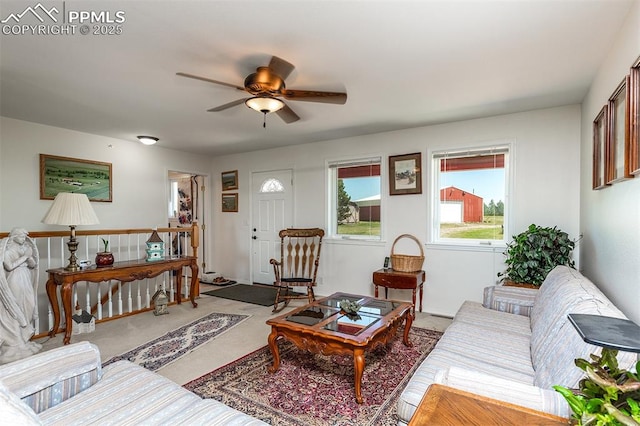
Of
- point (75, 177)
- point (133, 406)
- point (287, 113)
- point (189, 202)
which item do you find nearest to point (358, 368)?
point (133, 406)

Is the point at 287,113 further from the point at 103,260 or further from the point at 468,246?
the point at 103,260

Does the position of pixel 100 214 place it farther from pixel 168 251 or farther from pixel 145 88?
pixel 145 88

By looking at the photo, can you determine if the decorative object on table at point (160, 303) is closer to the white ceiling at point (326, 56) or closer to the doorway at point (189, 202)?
the doorway at point (189, 202)

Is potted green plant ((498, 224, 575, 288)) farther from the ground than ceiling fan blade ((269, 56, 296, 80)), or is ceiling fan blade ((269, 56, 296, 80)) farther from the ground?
ceiling fan blade ((269, 56, 296, 80))

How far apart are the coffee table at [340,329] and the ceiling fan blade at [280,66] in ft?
6.18

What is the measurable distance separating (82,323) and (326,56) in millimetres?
3679

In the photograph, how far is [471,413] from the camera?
3.31 feet

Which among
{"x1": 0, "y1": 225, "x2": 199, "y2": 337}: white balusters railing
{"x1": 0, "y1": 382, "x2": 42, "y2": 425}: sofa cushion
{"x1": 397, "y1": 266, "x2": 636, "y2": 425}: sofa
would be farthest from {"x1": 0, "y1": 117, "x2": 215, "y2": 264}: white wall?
{"x1": 397, "y1": 266, "x2": 636, "y2": 425}: sofa

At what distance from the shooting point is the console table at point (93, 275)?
3204 mm

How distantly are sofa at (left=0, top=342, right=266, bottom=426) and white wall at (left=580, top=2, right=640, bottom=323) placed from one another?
203cm

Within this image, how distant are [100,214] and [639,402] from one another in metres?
5.53

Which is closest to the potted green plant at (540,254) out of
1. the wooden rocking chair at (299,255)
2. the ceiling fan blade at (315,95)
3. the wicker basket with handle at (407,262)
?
the wicker basket with handle at (407,262)

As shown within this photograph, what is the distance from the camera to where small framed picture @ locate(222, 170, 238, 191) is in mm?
5977

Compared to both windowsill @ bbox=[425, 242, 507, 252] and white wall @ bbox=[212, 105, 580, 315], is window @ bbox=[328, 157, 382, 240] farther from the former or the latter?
windowsill @ bbox=[425, 242, 507, 252]
